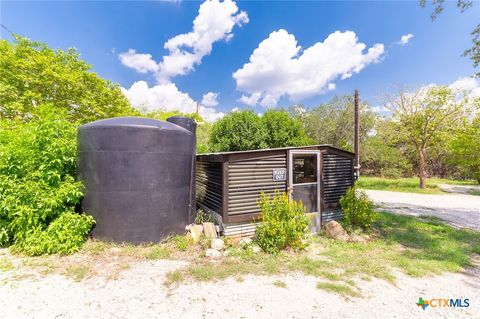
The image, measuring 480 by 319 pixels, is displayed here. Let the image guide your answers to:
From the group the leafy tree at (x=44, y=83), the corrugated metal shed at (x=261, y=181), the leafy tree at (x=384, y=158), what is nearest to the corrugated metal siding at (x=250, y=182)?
the corrugated metal shed at (x=261, y=181)

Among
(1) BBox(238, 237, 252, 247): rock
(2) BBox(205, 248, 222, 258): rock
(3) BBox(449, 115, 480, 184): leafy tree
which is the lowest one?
(2) BBox(205, 248, 222, 258): rock

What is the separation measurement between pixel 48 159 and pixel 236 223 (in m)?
4.49

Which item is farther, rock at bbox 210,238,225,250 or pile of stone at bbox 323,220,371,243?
pile of stone at bbox 323,220,371,243

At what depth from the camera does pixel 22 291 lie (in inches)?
130

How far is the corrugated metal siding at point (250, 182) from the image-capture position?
5.33 meters

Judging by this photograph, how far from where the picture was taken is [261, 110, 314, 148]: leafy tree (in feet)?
51.1

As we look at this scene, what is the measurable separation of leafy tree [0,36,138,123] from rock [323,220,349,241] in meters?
11.8

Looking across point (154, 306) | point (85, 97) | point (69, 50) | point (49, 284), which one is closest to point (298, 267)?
point (154, 306)

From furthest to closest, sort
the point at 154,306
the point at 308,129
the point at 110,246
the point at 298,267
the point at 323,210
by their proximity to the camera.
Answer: the point at 308,129 < the point at 323,210 < the point at 110,246 < the point at 298,267 < the point at 154,306

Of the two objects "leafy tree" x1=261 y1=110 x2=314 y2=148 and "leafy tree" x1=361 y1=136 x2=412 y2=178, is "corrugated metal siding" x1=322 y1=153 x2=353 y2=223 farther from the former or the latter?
"leafy tree" x1=361 y1=136 x2=412 y2=178

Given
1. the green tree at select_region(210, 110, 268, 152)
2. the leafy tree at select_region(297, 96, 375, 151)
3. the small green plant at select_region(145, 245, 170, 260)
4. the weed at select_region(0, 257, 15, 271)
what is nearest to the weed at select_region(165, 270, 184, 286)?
the small green plant at select_region(145, 245, 170, 260)

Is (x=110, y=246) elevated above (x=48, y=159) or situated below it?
below

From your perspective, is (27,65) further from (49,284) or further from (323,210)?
(323,210)

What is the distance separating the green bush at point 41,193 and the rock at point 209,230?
2.49 metres
